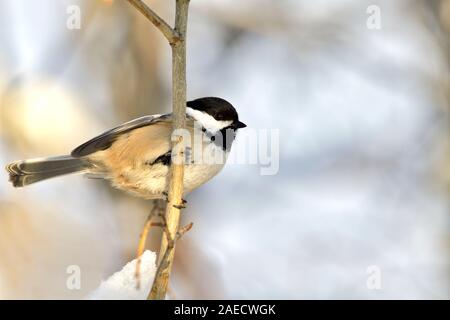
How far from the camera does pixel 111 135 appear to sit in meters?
2.95

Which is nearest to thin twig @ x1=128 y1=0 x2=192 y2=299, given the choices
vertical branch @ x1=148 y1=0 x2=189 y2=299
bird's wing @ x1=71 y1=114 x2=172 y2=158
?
vertical branch @ x1=148 y1=0 x2=189 y2=299

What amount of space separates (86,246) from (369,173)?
1.97 metres

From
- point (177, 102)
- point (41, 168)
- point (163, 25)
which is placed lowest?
point (41, 168)

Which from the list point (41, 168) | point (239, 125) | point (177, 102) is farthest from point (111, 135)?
point (177, 102)

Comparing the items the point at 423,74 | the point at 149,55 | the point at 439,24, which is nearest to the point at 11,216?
the point at 149,55

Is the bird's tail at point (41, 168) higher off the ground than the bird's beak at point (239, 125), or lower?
lower

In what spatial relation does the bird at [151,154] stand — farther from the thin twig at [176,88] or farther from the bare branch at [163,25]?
the bare branch at [163,25]

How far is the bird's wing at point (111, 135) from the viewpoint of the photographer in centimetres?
291

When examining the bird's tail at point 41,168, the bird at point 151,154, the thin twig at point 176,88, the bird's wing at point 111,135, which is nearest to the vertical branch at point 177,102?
the thin twig at point 176,88

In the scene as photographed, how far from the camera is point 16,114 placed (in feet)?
12.9

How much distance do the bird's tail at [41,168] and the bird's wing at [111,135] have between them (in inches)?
5.1

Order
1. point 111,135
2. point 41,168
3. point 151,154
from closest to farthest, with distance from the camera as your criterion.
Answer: point 151,154 → point 111,135 → point 41,168

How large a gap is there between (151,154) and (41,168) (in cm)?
77

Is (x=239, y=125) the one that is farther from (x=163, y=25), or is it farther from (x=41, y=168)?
(x=163, y=25)
